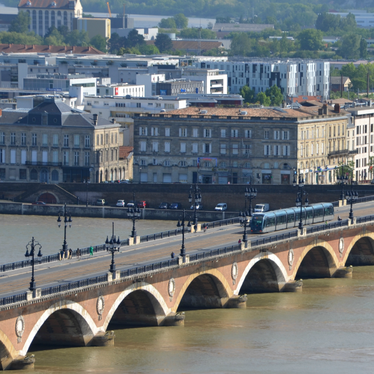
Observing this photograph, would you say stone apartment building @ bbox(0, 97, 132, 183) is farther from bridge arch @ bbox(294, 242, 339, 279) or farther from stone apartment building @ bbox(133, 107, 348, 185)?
bridge arch @ bbox(294, 242, 339, 279)

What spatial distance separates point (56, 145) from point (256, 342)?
216 ft

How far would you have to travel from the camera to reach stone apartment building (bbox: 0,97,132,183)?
452 ft

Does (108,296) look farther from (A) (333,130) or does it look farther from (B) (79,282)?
(A) (333,130)

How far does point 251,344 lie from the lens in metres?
75.4

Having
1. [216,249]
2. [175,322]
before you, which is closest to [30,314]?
[175,322]

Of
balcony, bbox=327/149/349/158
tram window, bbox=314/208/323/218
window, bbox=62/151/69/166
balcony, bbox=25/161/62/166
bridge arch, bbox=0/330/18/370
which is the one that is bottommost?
bridge arch, bbox=0/330/18/370

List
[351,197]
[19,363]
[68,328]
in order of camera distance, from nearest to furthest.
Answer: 1. [19,363]
2. [68,328]
3. [351,197]

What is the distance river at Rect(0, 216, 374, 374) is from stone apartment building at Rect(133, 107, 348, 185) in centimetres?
4242

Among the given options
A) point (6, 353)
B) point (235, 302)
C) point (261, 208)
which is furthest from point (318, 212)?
point (6, 353)

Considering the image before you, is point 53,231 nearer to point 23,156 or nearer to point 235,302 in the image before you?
point 23,156

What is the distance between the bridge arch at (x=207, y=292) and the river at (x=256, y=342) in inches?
28.9

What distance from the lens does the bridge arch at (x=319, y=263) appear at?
97750mm

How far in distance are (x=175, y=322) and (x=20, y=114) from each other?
6605 centimetres

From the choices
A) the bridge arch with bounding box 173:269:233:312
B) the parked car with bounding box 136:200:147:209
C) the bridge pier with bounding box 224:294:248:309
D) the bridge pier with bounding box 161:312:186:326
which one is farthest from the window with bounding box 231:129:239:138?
the bridge pier with bounding box 161:312:186:326
